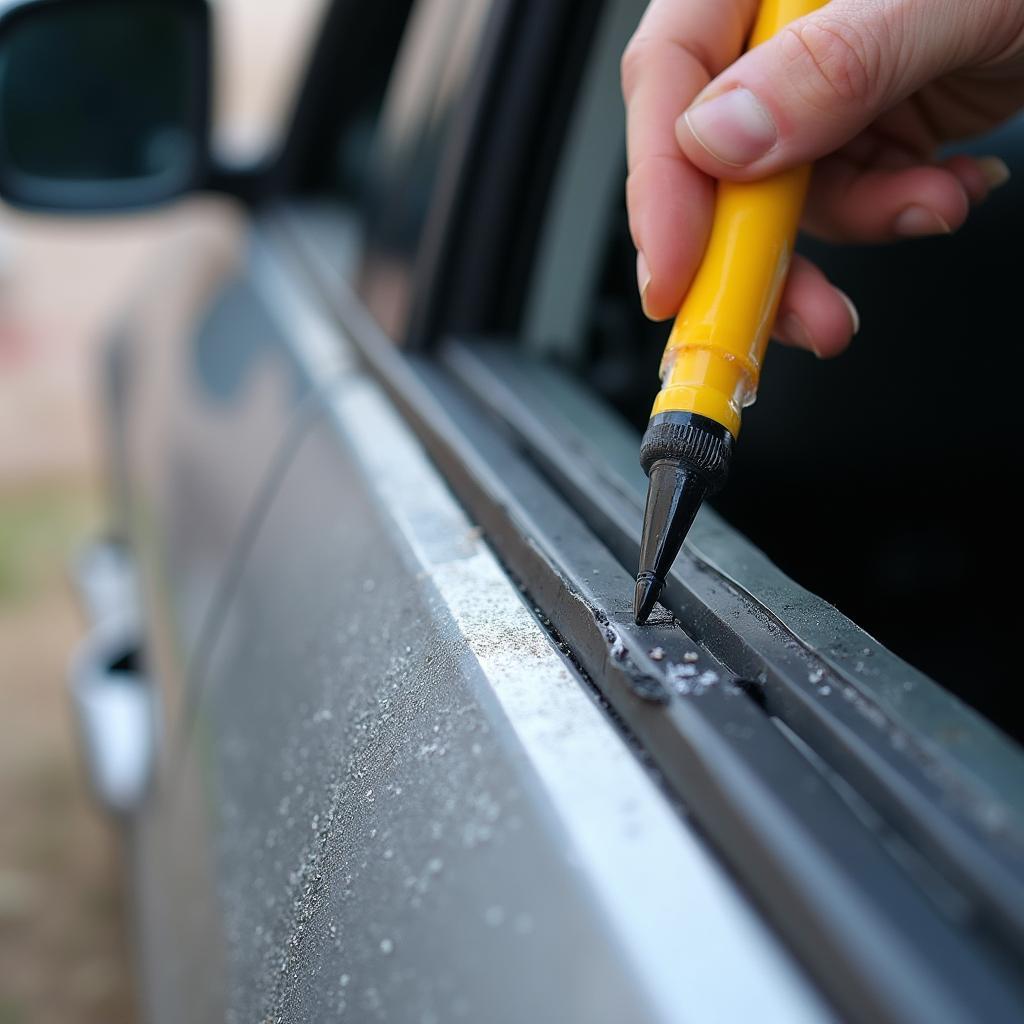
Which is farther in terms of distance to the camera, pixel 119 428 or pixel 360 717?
pixel 119 428

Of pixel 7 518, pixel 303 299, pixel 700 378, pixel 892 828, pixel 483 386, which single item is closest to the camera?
pixel 892 828

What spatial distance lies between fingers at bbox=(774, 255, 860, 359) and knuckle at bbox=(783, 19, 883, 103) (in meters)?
0.17

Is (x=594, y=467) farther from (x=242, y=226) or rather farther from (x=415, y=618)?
(x=242, y=226)

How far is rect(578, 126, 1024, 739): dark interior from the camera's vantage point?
171cm

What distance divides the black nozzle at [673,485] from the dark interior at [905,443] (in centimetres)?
81

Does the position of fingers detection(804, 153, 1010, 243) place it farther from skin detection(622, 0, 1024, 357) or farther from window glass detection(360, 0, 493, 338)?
window glass detection(360, 0, 493, 338)

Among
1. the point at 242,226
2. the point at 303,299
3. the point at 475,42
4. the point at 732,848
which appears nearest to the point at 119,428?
the point at 242,226

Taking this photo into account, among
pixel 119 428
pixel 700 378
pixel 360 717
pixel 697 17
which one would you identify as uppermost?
pixel 697 17

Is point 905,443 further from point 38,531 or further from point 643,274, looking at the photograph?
point 38,531

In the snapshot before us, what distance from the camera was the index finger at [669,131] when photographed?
0.85 m

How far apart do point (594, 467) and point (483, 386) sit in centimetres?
27

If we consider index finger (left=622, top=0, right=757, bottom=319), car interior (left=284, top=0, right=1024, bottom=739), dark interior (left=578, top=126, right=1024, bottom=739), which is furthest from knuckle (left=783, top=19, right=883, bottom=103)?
dark interior (left=578, top=126, right=1024, bottom=739)

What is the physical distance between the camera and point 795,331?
1.00 meters

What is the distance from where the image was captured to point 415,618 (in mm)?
915
